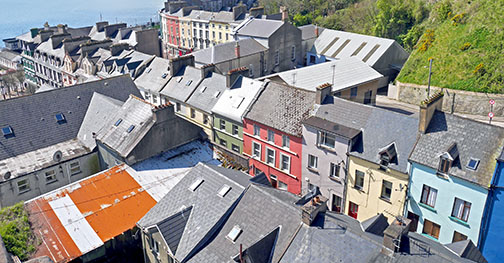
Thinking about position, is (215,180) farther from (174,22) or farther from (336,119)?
(174,22)

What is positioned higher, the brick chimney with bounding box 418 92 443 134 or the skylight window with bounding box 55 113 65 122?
the brick chimney with bounding box 418 92 443 134

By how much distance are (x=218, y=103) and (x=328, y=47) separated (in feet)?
103

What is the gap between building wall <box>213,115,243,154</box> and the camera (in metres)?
36.4

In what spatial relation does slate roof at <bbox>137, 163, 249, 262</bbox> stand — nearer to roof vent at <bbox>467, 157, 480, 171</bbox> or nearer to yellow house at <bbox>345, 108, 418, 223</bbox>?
yellow house at <bbox>345, 108, 418, 223</bbox>

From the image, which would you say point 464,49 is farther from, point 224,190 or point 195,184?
point 195,184

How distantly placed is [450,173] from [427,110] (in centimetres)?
431

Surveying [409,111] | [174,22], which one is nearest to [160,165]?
[409,111]

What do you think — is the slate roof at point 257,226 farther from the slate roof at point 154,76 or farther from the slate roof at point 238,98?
the slate roof at point 154,76

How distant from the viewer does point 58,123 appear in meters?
37.2

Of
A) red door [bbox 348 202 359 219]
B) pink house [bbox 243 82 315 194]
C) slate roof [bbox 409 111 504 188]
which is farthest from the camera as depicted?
pink house [bbox 243 82 315 194]

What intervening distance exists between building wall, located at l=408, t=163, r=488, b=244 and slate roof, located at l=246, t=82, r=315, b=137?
9.63 metres

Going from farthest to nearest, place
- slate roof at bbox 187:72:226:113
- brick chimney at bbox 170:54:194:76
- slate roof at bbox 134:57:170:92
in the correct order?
slate roof at bbox 134:57:170:92
brick chimney at bbox 170:54:194:76
slate roof at bbox 187:72:226:113

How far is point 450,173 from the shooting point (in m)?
23.9

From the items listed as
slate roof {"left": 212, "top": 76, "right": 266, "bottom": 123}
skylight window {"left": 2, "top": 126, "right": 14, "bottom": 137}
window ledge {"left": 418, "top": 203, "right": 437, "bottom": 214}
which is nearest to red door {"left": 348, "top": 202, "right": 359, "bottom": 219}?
window ledge {"left": 418, "top": 203, "right": 437, "bottom": 214}
